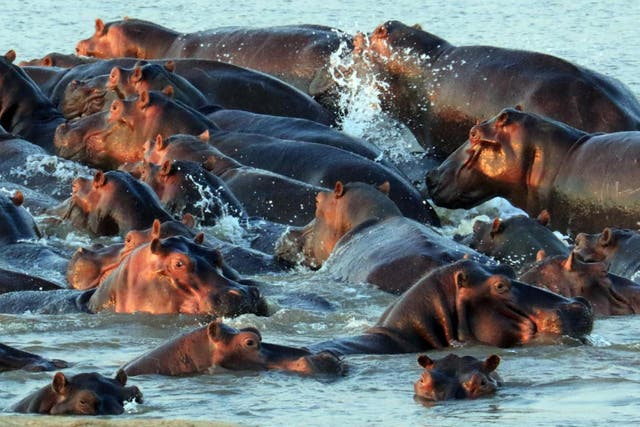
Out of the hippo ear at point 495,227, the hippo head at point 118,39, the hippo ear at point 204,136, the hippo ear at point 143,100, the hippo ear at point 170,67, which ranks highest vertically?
the hippo head at point 118,39

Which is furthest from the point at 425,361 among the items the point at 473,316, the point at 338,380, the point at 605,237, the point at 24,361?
the point at 605,237

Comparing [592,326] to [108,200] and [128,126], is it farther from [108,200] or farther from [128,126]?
[128,126]

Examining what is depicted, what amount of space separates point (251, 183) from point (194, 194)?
2.31ft

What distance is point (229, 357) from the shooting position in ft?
22.2

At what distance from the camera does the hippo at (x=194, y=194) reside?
11.3 m

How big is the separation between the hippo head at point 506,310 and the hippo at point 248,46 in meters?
8.49

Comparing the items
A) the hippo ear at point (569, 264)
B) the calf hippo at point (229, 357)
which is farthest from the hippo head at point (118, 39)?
the calf hippo at point (229, 357)

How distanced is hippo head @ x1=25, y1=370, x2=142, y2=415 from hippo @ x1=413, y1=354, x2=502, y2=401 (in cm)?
105

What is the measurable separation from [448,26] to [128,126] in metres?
9.93

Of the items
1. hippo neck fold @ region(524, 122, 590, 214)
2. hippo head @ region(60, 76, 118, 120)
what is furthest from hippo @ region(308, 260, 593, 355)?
hippo head @ region(60, 76, 118, 120)

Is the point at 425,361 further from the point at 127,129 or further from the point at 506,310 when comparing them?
the point at 127,129

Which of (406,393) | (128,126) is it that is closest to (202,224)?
(128,126)

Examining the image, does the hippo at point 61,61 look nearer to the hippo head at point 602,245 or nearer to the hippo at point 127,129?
the hippo at point 127,129

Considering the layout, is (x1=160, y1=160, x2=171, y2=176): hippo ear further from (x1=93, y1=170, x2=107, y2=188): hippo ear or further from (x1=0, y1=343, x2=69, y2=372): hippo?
(x1=0, y1=343, x2=69, y2=372): hippo
